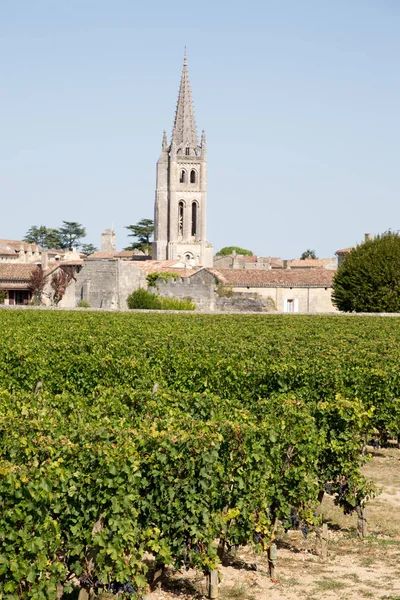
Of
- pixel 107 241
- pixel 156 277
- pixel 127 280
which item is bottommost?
pixel 127 280

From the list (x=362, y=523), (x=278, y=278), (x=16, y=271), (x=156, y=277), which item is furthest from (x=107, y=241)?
(x=362, y=523)

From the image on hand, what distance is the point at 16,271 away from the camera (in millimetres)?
71250

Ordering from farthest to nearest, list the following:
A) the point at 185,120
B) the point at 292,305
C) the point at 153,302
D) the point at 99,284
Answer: the point at 185,120 < the point at 292,305 < the point at 99,284 < the point at 153,302

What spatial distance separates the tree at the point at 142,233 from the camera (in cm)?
12850

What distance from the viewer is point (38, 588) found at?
7.83 meters

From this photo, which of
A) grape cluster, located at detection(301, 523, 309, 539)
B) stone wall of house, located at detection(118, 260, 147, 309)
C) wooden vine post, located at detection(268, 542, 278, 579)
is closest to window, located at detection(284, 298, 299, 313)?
stone wall of house, located at detection(118, 260, 147, 309)

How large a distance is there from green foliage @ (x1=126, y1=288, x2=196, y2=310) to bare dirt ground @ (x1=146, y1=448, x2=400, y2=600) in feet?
133

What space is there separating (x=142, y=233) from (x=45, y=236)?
23.1 meters

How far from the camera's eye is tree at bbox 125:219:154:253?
12850cm

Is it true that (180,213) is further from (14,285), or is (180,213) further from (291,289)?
(291,289)

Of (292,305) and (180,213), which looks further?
(180,213)

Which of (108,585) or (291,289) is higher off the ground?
(291,289)

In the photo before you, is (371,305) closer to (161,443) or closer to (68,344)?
(68,344)

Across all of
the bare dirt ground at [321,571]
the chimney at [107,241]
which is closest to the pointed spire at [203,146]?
the chimney at [107,241]
